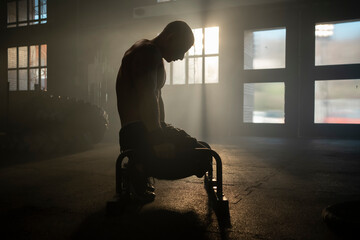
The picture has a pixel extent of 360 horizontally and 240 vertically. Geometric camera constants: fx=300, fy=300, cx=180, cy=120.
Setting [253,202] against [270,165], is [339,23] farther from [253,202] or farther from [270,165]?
[253,202]

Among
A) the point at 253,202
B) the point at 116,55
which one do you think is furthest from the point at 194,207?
the point at 116,55

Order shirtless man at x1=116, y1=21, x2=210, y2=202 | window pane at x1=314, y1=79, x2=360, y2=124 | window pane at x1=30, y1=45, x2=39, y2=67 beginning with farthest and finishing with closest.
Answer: window pane at x1=30, y1=45, x2=39, y2=67 < window pane at x1=314, y1=79, x2=360, y2=124 < shirtless man at x1=116, y1=21, x2=210, y2=202

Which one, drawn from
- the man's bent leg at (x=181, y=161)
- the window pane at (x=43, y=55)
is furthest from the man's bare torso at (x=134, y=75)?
the window pane at (x=43, y=55)

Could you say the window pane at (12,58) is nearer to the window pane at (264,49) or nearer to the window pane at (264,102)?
the window pane at (264,49)

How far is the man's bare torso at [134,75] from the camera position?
1939mm

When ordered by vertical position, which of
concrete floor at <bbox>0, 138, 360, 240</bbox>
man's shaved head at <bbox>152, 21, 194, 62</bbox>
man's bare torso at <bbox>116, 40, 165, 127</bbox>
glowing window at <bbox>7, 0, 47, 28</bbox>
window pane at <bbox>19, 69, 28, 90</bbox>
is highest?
glowing window at <bbox>7, 0, 47, 28</bbox>

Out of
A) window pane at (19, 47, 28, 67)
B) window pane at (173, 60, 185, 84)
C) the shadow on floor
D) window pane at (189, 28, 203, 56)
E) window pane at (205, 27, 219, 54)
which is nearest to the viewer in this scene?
the shadow on floor

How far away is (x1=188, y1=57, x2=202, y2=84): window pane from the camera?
9969mm

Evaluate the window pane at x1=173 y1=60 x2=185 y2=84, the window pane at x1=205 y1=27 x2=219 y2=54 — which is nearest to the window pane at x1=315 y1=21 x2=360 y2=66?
the window pane at x1=205 y1=27 x2=219 y2=54

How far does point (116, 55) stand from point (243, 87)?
16.2 feet

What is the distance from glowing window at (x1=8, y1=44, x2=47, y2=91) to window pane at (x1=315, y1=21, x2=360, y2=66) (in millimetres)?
9931

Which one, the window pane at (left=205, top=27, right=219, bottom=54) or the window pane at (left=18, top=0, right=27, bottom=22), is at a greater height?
the window pane at (left=18, top=0, right=27, bottom=22)

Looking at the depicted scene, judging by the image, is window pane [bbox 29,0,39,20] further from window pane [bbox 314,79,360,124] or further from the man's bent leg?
the man's bent leg

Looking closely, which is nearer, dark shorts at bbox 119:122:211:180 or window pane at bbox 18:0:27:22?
dark shorts at bbox 119:122:211:180
